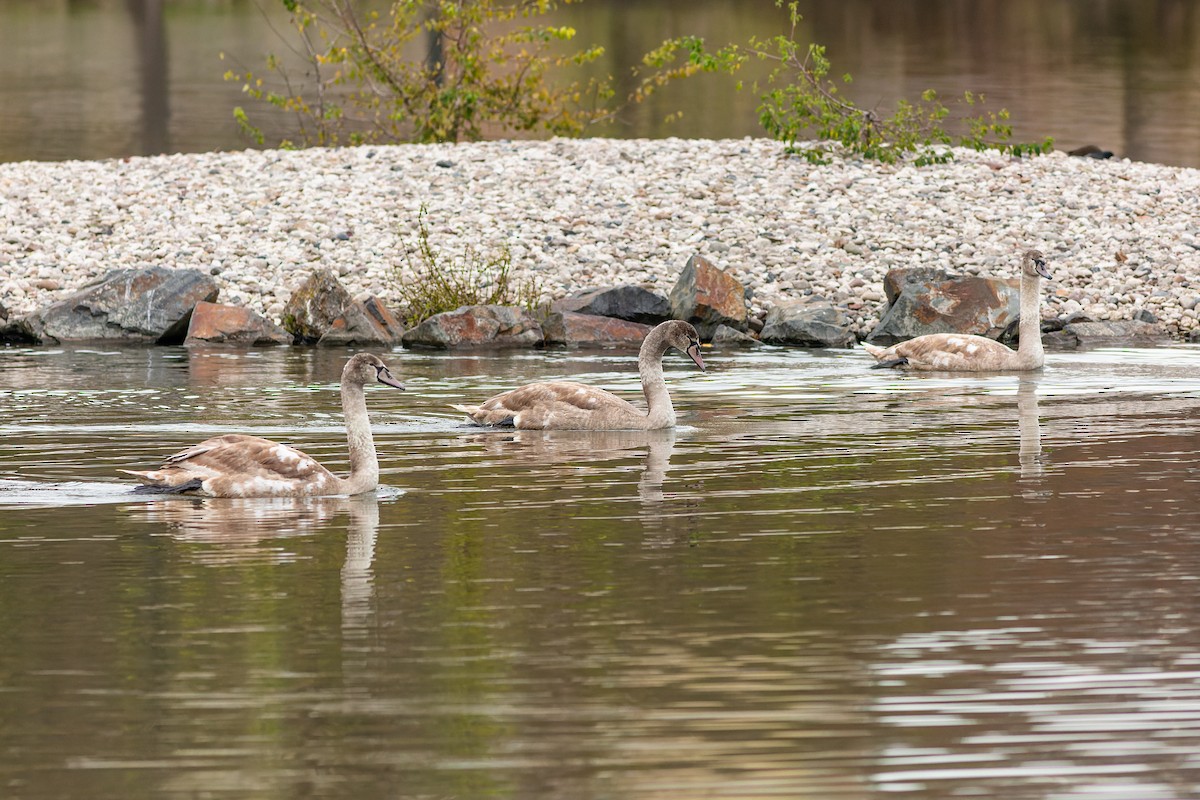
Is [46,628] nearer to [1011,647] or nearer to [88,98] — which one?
[1011,647]

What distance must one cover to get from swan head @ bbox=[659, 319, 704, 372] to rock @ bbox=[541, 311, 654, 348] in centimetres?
673

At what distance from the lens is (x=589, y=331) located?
25188mm

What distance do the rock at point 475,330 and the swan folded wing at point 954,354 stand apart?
189 inches

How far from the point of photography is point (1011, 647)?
895cm

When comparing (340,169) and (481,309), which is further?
(340,169)

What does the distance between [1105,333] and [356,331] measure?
8.73m

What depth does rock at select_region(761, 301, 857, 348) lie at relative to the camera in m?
24.6

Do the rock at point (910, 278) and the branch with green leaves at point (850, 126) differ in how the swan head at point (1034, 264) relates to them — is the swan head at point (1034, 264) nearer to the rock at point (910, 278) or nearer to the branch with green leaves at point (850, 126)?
the rock at point (910, 278)

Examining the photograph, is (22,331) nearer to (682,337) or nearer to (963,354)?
(682,337)

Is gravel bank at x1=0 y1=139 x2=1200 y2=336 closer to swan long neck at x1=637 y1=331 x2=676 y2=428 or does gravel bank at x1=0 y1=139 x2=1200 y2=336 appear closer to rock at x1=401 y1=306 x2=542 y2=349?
rock at x1=401 y1=306 x2=542 y2=349

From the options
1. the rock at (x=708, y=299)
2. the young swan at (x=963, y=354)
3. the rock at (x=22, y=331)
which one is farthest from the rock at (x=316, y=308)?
the young swan at (x=963, y=354)

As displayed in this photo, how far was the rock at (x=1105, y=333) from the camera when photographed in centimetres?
2514

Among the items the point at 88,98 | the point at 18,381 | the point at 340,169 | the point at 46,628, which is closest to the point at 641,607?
the point at 46,628

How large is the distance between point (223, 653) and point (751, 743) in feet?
8.40
